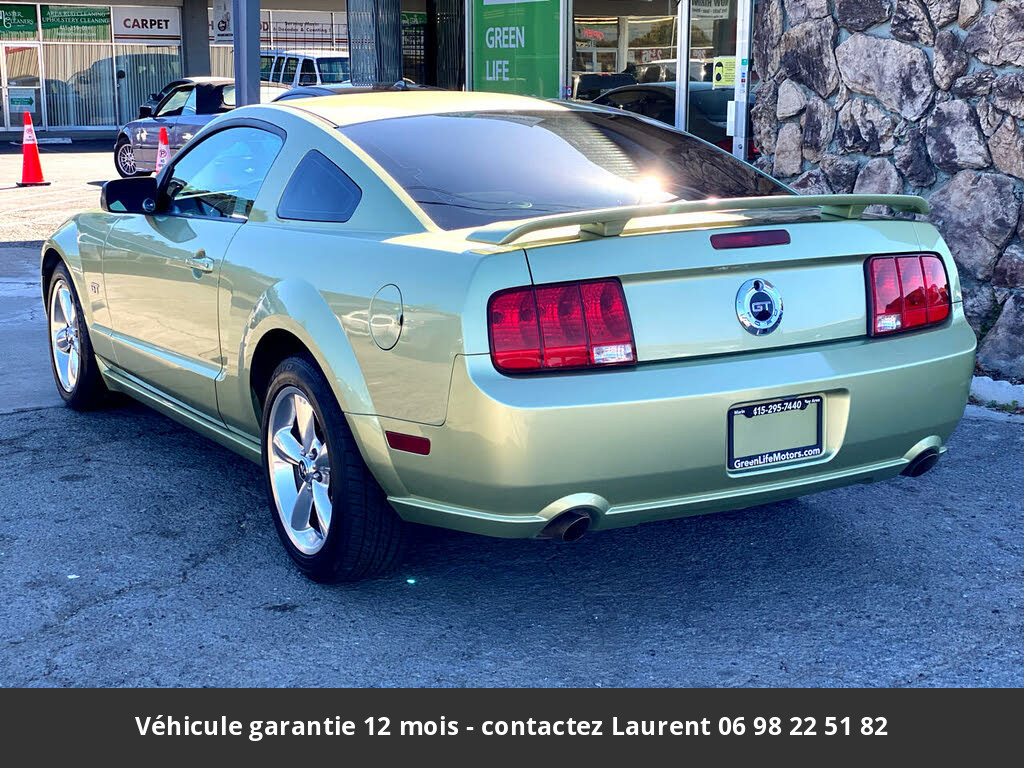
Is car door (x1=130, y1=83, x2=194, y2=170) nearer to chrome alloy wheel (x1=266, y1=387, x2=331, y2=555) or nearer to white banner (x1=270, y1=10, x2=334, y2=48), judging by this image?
white banner (x1=270, y1=10, x2=334, y2=48)

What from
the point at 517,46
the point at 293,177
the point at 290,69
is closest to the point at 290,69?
the point at 290,69

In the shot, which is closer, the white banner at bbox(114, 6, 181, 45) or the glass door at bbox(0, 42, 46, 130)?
the glass door at bbox(0, 42, 46, 130)

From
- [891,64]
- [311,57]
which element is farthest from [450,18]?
[311,57]

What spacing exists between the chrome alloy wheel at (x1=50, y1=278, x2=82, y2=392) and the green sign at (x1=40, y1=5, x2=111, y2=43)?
28928mm

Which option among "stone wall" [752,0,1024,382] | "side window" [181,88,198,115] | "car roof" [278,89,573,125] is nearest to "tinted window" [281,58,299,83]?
"side window" [181,88,198,115]

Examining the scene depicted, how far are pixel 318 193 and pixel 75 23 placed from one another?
3134 cm

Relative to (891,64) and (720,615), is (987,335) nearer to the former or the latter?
(891,64)

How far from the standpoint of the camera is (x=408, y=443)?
3500 mm

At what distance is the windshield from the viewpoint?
87.1 feet

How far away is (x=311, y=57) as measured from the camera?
2652cm

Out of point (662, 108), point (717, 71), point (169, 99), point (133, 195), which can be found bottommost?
point (133, 195)

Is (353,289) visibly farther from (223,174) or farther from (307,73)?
(307,73)

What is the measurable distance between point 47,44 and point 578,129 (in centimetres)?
3128

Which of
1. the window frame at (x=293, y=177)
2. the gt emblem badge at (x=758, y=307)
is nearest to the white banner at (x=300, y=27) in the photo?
the window frame at (x=293, y=177)
